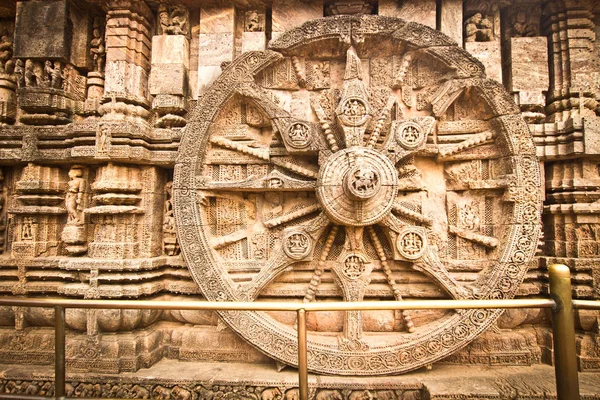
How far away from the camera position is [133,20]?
409cm

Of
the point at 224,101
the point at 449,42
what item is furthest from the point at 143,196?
the point at 449,42

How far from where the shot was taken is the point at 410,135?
3631 mm

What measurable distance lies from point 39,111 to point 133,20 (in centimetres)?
180

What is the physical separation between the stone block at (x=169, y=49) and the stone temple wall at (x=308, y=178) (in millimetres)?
37

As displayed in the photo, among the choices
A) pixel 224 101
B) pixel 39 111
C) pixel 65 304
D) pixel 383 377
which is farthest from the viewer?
pixel 39 111

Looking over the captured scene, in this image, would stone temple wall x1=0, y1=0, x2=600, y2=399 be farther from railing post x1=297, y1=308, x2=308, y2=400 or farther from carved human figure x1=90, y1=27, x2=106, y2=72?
railing post x1=297, y1=308, x2=308, y2=400

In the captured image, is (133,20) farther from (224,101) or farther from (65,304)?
(65,304)

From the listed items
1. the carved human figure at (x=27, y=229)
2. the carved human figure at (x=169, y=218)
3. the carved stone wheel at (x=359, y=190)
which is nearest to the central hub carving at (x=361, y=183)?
the carved stone wheel at (x=359, y=190)

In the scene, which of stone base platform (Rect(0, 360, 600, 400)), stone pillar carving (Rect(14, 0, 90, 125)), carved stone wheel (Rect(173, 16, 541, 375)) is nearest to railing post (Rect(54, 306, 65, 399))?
stone base platform (Rect(0, 360, 600, 400))

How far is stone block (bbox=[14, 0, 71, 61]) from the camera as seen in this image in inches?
159

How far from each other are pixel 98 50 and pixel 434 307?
5.36m

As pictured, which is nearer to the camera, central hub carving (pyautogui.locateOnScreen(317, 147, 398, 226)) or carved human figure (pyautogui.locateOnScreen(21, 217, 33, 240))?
central hub carving (pyautogui.locateOnScreen(317, 147, 398, 226))

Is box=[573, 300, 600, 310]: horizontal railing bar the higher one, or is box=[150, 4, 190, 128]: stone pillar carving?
box=[150, 4, 190, 128]: stone pillar carving

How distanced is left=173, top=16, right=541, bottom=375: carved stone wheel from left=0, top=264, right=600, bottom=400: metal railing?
140 centimetres
